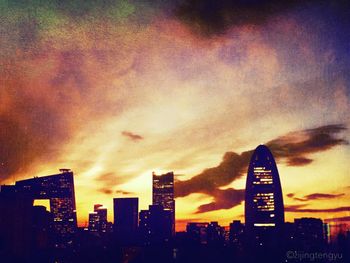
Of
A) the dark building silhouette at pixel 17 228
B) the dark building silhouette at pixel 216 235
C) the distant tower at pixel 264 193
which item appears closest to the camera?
the dark building silhouette at pixel 17 228

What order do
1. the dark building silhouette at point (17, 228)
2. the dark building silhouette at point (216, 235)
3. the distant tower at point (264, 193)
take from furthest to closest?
the distant tower at point (264, 193), the dark building silhouette at point (216, 235), the dark building silhouette at point (17, 228)

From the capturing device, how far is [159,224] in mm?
48188

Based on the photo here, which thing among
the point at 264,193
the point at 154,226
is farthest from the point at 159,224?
the point at 264,193

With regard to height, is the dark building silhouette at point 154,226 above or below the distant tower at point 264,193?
below

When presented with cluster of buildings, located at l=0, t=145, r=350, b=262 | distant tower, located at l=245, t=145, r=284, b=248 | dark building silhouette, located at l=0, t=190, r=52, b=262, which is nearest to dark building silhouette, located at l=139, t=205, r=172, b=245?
cluster of buildings, located at l=0, t=145, r=350, b=262

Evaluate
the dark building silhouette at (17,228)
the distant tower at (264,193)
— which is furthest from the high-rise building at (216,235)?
the distant tower at (264,193)

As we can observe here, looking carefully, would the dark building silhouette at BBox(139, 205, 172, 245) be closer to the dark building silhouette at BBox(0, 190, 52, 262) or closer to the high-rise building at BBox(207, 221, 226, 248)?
the high-rise building at BBox(207, 221, 226, 248)

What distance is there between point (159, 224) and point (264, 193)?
19.0 m

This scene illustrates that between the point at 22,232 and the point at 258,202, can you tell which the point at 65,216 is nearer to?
the point at 258,202

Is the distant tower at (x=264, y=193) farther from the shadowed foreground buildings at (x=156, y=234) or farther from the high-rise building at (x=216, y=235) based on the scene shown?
the high-rise building at (x=216, y=235)

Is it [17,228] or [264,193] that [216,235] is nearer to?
[17,228]

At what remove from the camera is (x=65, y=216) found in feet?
241

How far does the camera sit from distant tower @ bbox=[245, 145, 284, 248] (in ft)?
196

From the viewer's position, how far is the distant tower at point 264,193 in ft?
196
